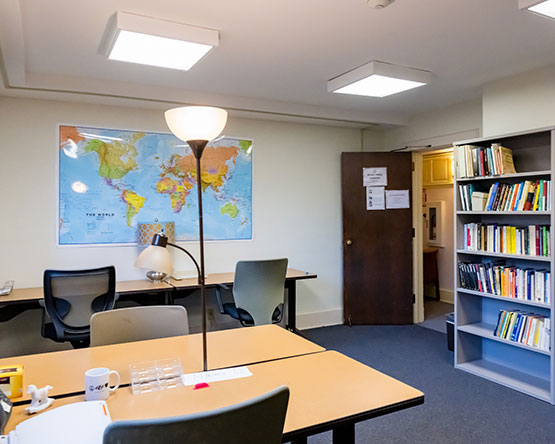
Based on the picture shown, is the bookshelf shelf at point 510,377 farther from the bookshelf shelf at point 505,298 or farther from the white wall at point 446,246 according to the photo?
the white wall at point 446,246

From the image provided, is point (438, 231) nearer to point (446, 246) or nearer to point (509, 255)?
point (446, 246)

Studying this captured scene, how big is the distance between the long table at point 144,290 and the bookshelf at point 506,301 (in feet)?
4.69

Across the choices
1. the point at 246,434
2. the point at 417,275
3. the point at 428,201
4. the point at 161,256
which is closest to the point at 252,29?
the point at 161,256

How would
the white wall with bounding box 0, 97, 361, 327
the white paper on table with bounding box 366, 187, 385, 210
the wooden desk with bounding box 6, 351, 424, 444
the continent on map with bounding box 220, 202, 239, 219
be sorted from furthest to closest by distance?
the white paper on table with bounding box 366, 187, 385, 210
the continent on map with bounding box 220, 202, 239, 219
the white wall with bounding box 0, 97, 361, 327
the wooden desk with bounding box 6, 351, 424, 444

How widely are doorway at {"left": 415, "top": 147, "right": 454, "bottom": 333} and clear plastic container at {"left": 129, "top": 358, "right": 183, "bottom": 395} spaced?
4.74 metres

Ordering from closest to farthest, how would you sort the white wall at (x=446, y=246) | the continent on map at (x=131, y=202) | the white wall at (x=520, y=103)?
the white wall at (x=520, y=103), the continent on map at (x=131, y=202), the white wall at (x=446, y=246)

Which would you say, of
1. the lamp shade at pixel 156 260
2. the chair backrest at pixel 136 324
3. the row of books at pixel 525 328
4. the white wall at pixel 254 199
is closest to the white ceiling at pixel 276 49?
the white wall at pixel 254 199

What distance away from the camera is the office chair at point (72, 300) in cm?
296

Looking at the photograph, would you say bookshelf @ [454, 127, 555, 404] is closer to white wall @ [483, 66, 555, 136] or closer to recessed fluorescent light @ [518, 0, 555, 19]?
white wall @ [483, 66, 555, 136]

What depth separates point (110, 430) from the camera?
86 cm

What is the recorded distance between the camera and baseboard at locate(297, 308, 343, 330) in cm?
476

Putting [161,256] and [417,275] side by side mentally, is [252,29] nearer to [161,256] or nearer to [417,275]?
[161,256]

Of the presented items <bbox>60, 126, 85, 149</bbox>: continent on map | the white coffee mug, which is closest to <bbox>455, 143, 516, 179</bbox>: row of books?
the white coffee mug

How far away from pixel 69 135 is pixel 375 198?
3.24m
